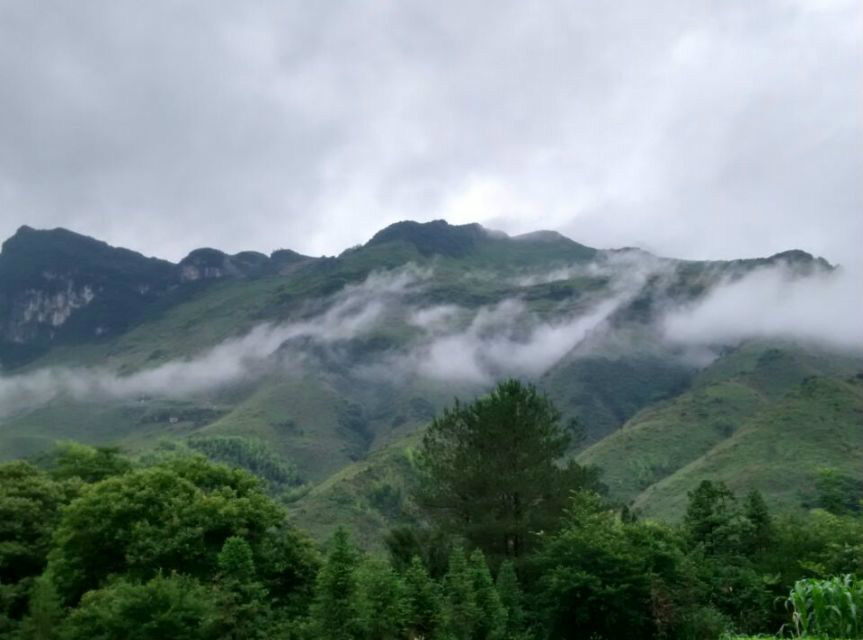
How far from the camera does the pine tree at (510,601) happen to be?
32688mm

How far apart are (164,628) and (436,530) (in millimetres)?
20420

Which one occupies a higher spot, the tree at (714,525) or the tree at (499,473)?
the tree at (499,473)

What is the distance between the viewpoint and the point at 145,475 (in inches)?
1435

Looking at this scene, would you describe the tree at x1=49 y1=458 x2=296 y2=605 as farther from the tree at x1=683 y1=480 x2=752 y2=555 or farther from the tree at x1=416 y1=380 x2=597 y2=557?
the tree at x1=683 y1=480 x2=752 y2=555

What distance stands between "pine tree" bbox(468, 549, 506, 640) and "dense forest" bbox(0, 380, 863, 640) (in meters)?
0.07

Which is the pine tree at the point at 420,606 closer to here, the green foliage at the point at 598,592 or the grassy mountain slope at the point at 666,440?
the green foliage at the point at 598,592

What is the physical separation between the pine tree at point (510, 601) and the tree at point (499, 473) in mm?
9693

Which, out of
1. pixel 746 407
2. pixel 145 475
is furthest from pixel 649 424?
pixel 145 475

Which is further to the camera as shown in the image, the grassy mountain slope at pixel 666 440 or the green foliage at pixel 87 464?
the grassy mountain slope at pixel 666 440

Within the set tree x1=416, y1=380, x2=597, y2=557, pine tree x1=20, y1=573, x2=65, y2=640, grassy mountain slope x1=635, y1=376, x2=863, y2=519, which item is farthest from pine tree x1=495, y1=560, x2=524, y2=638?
grassy mountain slope x1=635, y1=376, x2=863, y2=519

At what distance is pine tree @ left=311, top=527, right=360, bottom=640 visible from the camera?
28.0m

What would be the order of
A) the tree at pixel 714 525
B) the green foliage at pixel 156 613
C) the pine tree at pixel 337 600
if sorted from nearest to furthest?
the green foliage at pixel 156 613
the pine tree at pixel 337 600
the tree at pixel 714 525

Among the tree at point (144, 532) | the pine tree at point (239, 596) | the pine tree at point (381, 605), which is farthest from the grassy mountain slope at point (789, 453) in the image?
the pine tree at point (239, 596)

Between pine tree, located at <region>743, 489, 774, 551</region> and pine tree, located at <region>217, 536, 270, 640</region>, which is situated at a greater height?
pine tree, located at <region>217, 536, 270, 640</region>
